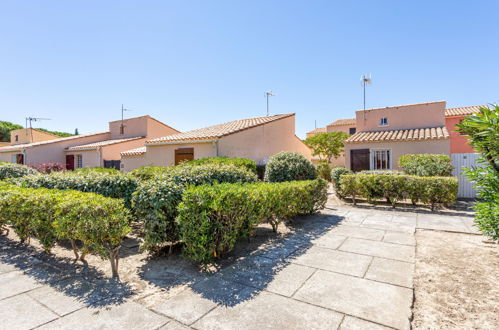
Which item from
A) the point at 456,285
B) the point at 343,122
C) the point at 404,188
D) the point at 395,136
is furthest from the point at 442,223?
the point at 343,122

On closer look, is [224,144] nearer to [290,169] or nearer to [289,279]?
[290,169]

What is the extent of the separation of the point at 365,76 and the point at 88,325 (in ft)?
75.5

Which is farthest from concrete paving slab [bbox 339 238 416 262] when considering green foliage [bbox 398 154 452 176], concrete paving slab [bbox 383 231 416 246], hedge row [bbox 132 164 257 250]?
green foliage [bbox 398 154 452 176]

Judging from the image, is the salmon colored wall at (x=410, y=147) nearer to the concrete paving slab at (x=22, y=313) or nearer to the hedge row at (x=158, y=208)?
the hedge row at (x=158, y=208)

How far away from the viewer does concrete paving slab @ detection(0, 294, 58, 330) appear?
8.41 ft

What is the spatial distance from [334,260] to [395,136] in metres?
14.1

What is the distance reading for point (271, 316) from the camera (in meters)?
2.70

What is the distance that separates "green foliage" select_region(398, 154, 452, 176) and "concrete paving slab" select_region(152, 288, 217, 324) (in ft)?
39.3

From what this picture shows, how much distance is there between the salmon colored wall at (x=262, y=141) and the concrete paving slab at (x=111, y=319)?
11330 mm

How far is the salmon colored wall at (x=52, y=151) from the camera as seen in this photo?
A: 22547 millimetres

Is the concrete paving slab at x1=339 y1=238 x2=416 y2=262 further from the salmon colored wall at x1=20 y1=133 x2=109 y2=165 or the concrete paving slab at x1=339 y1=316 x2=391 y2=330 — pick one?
the salmon colored wall at x1=20 y1=133 x2=109 y2=165

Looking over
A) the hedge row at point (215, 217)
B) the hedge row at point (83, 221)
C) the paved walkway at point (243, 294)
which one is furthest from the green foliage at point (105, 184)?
the hedge row at point (215, 217)

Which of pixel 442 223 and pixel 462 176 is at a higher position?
pixel 462 176

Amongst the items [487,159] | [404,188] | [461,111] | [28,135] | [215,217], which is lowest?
[404,188]
